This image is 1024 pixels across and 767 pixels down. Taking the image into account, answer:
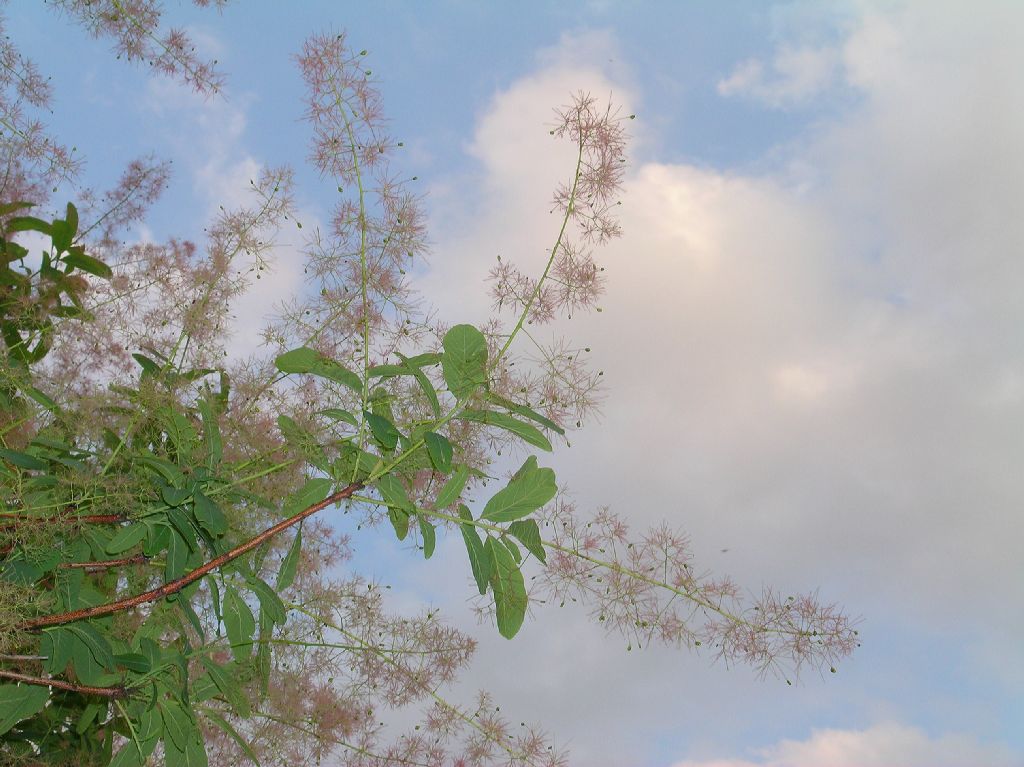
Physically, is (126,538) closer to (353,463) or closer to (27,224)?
(353,463)

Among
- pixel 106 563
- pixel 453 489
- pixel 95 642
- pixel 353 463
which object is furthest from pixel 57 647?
pixel 453 489

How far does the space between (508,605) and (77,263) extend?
155 centimetres

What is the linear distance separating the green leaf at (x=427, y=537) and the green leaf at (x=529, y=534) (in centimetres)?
14

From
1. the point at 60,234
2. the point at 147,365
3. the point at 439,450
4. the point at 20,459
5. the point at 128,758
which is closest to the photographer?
the point at 439,450

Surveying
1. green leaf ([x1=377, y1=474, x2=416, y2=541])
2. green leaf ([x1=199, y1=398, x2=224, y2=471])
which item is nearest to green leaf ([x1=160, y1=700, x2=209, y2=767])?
green leaf ([x1=199, y1=398, x2=224, y2=471])

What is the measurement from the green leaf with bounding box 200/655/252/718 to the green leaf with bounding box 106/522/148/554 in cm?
33

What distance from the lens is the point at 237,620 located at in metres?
1.84

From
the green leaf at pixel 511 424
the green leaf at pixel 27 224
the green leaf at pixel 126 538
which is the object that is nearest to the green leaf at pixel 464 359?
the green leaf at pixel 511 424

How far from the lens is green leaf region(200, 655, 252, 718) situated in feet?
6.07

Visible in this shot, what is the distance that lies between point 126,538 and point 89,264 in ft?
3.71

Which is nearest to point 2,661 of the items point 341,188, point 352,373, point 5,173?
point 352,373

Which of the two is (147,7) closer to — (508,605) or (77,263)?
(77,263)

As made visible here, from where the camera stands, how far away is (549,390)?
185 cm

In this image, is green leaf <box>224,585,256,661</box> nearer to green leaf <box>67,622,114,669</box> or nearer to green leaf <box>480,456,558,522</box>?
green leaf <box>67,622,114,669</box>
